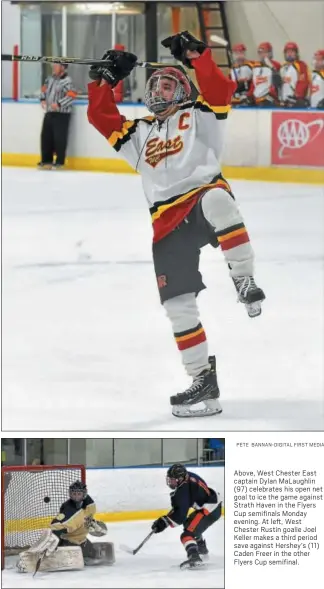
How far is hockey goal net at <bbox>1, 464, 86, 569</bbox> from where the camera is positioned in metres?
4.28

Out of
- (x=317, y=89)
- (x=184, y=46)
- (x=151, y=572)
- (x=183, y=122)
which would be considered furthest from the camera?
(x=317, y=89)

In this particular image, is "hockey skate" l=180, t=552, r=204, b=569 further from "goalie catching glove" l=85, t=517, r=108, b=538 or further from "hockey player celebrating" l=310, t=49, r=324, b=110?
"hockey player celebrating" l=310, t=49, r=324, b=110

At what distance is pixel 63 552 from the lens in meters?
4.17

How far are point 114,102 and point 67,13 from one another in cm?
451

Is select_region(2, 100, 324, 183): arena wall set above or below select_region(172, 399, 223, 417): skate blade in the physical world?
above

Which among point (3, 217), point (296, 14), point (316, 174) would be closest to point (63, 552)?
point (3, 217)

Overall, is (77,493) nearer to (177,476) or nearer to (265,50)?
(177,476)

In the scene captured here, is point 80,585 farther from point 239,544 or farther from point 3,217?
point 3,217

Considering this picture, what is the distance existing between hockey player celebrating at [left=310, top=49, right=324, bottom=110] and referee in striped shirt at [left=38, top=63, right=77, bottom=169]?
124cm

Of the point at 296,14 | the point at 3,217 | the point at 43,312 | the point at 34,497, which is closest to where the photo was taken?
the point at 34,497

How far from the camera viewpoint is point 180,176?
4.00m

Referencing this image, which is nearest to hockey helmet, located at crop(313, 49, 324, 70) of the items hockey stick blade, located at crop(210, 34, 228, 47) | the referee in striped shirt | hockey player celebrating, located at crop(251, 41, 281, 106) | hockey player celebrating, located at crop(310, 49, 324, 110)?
hockey player celebrating, located at crop(310, 49, 324, 110)

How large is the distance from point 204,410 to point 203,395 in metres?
0.05

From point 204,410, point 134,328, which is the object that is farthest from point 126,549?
point 134,328
